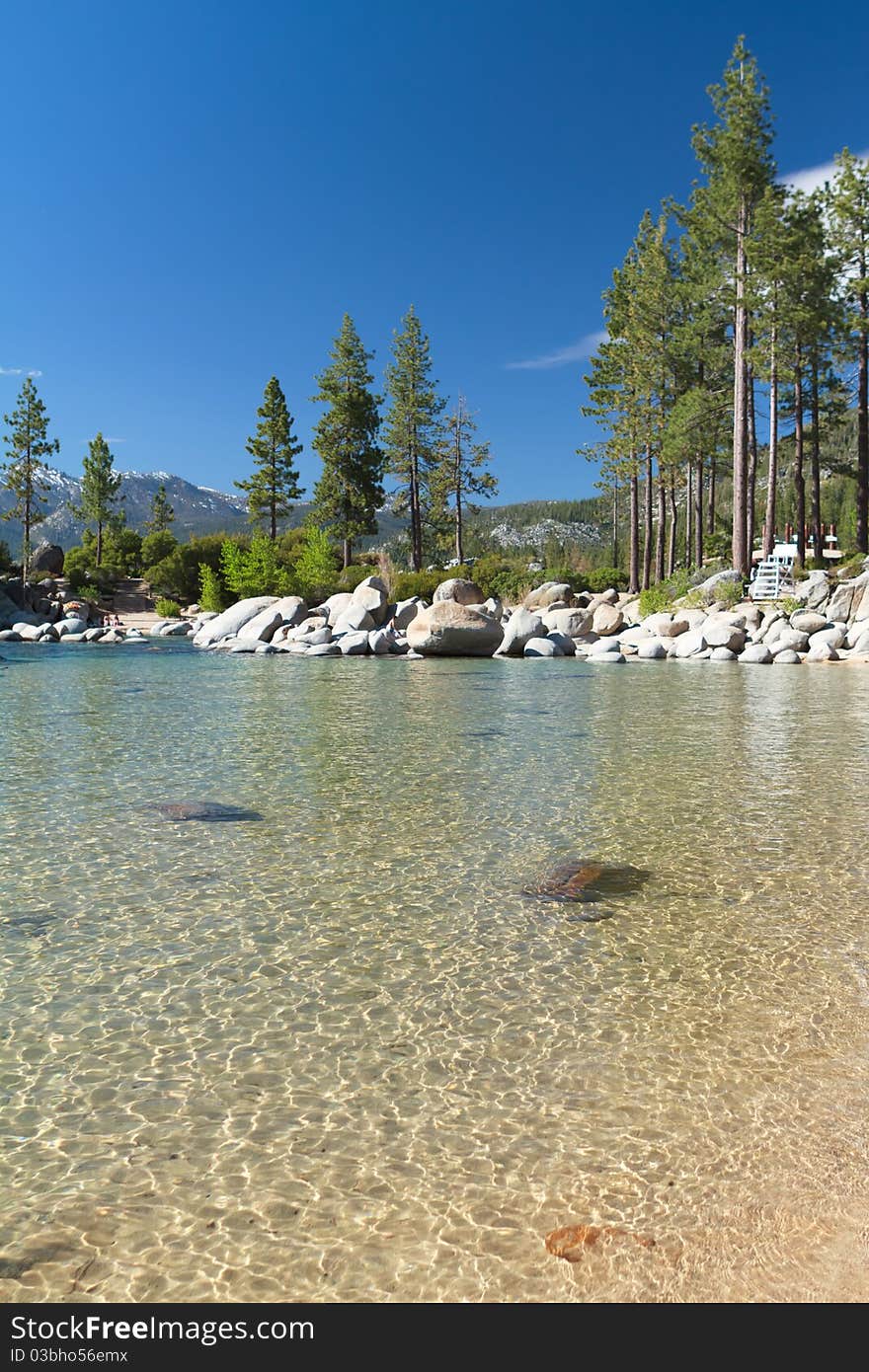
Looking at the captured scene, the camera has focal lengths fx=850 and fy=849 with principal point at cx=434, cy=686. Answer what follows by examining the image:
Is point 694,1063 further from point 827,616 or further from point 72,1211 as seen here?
point 827,616

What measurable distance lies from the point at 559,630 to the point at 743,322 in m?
11.2

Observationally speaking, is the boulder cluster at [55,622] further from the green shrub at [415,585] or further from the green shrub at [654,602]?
the green shrub at [654,602]

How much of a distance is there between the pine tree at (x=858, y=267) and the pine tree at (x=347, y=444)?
2562 centimetres

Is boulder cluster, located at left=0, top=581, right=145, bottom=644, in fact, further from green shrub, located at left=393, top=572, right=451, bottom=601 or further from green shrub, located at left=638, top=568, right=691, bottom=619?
green shrub, located at left=638, top=568, right=691, bottom=619

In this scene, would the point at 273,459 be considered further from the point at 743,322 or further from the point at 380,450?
the point at 743,322

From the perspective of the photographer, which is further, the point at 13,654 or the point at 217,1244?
the point at 13,654

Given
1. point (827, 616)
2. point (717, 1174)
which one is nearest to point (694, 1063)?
point (717, 1174)

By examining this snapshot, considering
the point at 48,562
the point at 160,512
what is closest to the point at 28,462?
the point at 48,562

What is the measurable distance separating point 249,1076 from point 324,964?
2.69 feet


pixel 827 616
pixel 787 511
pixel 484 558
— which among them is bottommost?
pixel 827 616

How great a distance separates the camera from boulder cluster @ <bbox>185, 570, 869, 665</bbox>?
69.8 ft

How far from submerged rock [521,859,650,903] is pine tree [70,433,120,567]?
61.2 meters

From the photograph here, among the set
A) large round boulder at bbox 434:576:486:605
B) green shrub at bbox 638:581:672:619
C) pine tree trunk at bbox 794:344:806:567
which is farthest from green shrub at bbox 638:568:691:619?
large round boulder at bbox 434:576:486:605
